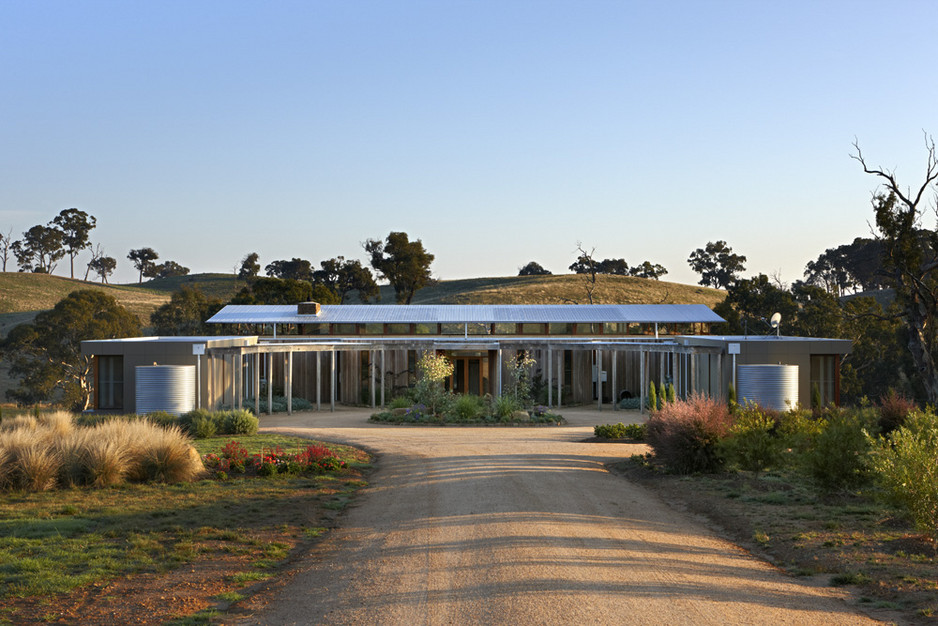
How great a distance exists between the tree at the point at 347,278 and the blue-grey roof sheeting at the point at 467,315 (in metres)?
29.7

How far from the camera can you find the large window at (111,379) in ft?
78.1

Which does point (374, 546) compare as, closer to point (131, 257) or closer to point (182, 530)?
point (182, 530)

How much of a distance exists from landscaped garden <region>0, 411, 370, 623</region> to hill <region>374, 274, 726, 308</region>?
59806 mm

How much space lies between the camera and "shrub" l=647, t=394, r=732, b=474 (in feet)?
46.2

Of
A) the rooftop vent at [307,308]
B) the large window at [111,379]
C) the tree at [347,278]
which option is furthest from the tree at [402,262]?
the large window at [111,379]

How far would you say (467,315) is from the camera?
3534cm

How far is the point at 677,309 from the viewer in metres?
36.6

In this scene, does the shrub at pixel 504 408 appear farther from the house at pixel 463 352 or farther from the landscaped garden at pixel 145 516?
the landscaped garden at pixel 145 516

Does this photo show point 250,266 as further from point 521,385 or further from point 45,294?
point 521,385

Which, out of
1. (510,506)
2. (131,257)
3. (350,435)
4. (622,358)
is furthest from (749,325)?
(131,257)

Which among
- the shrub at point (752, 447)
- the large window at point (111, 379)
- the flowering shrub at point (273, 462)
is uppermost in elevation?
the large window at point (111, 379)

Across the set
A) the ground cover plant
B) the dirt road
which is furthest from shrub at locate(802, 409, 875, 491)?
the dirt road

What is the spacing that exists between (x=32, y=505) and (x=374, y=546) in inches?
200

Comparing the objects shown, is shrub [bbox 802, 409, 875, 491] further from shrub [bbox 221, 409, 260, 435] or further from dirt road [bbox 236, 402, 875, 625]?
shrub [bbox 221, 409, 260, 435]
